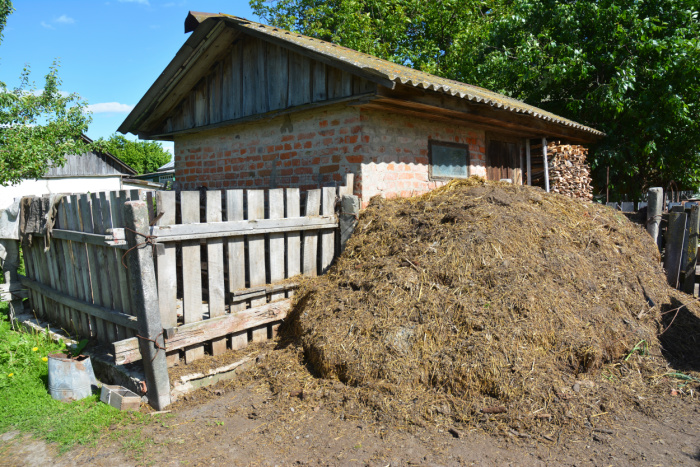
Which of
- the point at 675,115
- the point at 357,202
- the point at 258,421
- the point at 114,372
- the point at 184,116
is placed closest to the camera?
the point at 258,421

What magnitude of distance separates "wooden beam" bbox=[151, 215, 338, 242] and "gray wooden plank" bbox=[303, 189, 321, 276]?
0.29ft

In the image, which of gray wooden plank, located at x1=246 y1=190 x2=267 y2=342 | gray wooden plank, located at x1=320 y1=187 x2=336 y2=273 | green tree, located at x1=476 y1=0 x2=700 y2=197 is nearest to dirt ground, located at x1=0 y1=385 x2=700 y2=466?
gray wooden plank, located at x1=246 y1=190 x2=267 y2=342

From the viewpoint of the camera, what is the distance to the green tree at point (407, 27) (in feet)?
64.5

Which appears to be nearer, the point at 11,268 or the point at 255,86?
the point at 11,268

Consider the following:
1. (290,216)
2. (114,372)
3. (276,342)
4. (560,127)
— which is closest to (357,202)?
(290,216)

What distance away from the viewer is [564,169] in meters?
9.70

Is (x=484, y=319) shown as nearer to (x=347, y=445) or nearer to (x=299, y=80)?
(x=347, y=445)

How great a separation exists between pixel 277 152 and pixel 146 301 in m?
4.06

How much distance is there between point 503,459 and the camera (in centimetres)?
290

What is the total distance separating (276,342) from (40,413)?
2.09 m

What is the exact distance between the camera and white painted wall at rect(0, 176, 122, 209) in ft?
72.8

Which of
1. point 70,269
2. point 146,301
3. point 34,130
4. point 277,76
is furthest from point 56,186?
point 146,301

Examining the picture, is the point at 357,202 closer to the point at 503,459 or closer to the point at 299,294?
the point at 299,294

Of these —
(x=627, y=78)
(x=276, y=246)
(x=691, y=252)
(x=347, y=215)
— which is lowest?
(x=691, y=252)
